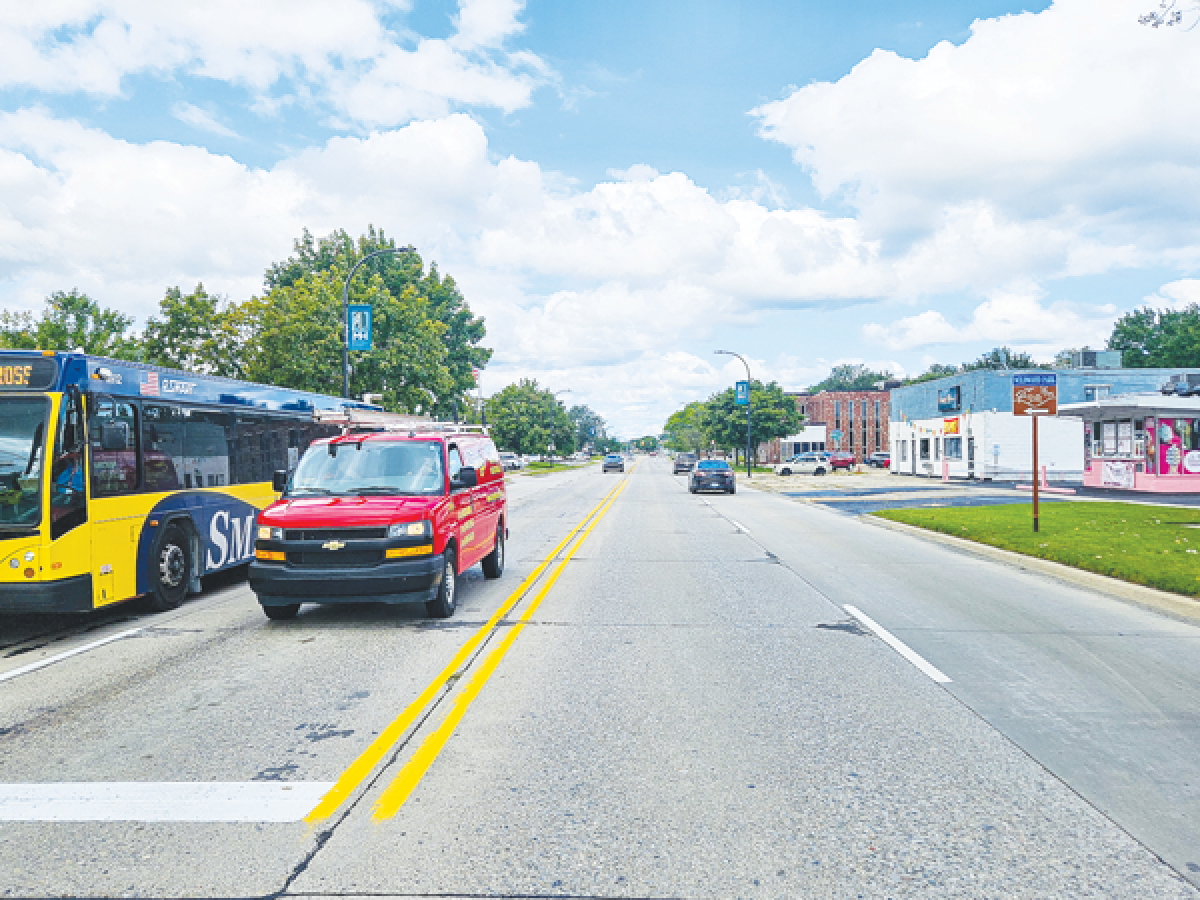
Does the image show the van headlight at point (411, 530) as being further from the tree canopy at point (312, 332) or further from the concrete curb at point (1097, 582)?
the tree canopy at point (312, 332)

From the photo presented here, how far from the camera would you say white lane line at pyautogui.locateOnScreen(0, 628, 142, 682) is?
22.6ft

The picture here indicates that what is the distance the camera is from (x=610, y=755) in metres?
4.82

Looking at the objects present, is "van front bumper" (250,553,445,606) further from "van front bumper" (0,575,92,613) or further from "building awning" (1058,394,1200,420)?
"building awning" (1058,394,1200,420)

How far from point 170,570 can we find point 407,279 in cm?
4479

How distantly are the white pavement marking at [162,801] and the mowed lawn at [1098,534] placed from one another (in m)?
10.1

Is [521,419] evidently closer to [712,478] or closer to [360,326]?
[712,478]

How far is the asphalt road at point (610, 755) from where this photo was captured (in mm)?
3537

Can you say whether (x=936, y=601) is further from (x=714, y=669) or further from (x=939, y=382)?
(x=939, y=382)

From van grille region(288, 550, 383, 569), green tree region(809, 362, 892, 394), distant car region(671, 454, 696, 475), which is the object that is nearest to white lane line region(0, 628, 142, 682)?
van grille region(288, 550, 383, 569)

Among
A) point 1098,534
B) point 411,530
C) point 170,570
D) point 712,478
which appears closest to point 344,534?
point 411,530

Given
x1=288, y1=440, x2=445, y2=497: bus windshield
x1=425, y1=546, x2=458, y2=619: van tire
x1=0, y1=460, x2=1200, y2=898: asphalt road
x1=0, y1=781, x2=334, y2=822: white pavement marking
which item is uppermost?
x1=288, y1=440, x2=445, y2=497: bus windshield

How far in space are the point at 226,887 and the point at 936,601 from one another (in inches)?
336

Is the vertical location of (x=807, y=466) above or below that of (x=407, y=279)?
below

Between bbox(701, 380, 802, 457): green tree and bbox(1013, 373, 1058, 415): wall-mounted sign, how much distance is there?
5481cm
